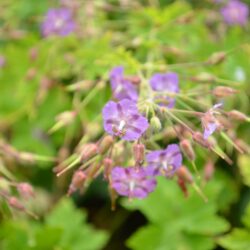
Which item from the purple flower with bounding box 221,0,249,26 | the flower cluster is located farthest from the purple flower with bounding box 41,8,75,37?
the flower cluster

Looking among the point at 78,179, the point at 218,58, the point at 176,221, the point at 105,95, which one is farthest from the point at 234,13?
Answer: the point at 78,179

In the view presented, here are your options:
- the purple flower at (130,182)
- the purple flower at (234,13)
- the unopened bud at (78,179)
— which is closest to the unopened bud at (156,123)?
the purple flower at (130,182)

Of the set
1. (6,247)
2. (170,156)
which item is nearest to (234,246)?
(170,156)

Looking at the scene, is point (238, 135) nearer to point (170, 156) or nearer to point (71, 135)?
point (71, 135)

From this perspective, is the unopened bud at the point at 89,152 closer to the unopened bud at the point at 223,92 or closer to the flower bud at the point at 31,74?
the unopened bud at the point at 223,92

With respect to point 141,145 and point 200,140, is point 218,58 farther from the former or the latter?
point 141,145
